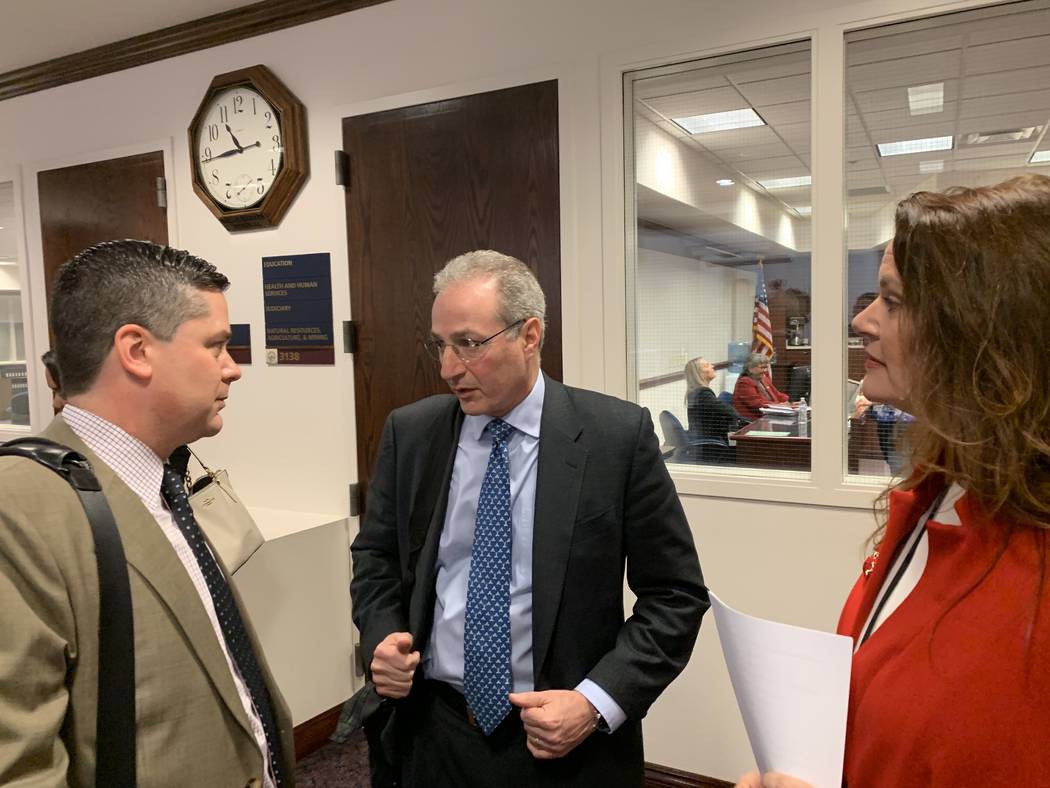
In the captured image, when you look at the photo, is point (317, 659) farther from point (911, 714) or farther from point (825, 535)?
point (911, 714)

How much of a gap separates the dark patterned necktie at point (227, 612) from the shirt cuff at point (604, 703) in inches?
20.6

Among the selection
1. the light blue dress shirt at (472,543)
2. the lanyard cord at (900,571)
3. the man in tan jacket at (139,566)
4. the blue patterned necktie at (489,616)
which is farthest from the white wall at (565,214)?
the man in tan jacket at (139,566)

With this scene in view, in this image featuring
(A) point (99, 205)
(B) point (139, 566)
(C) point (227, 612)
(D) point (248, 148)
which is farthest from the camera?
(A) point (99, 205)

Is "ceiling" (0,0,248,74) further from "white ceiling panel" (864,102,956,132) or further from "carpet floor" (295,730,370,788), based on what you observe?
"carpet floor" (295,730,370,788)

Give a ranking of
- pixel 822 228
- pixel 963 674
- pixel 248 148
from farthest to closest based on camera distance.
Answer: pixel 248 148, pixel 822 228, pixel 963 674

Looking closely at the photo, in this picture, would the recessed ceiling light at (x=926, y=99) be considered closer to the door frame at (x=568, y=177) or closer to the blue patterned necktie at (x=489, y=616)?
the door frame at (x=568, y=177)

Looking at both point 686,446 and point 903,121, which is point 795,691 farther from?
point 903,121

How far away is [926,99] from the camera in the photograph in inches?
78.4

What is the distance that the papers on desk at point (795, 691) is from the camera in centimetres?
82

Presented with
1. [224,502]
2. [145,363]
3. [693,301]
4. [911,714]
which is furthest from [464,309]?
[224,502]

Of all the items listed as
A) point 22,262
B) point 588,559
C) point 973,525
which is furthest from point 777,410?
point 22,262

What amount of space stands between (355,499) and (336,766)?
38.1 inches

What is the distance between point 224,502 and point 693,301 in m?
1.61

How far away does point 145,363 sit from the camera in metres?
1.08
